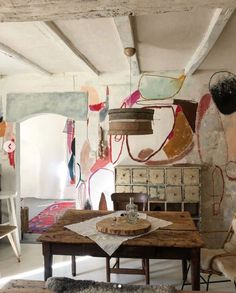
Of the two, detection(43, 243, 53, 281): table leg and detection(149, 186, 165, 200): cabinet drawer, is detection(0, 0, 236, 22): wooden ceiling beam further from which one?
detection(149, 186, 165, 200): cabinet drawer

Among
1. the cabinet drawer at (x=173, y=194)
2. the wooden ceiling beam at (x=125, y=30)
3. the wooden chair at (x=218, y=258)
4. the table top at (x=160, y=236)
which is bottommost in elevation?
the wooden chair at (x=218, y=258)

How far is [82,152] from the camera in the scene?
13.7ft

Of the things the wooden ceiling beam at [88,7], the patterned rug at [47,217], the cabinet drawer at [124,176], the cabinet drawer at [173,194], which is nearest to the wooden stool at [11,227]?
the patterned rug at [47,217]

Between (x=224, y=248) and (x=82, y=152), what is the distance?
2164 millimetres

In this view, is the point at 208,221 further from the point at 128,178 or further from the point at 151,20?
the point at 151,20

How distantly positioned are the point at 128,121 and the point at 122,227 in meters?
0.92

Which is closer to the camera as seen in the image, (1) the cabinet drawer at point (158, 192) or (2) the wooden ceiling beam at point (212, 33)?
(2) the wooden ceiling beam at point (212, 33)

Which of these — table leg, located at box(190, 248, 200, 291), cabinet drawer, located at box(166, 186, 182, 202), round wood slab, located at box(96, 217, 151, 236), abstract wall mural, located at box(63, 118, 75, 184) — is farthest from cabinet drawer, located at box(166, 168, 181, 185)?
abstract wall mural, located at box(63, 118, 75, 184)

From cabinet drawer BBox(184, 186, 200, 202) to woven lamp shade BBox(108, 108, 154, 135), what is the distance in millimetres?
1925

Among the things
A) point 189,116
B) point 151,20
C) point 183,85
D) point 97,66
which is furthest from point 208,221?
point 151,20

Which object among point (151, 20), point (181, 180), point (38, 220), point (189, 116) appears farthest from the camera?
point (38, 220)

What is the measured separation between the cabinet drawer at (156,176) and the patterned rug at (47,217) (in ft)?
6.95

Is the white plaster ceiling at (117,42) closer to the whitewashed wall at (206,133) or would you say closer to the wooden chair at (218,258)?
the whitewashed wall at (206,133)

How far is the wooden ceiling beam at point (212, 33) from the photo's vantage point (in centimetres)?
195
